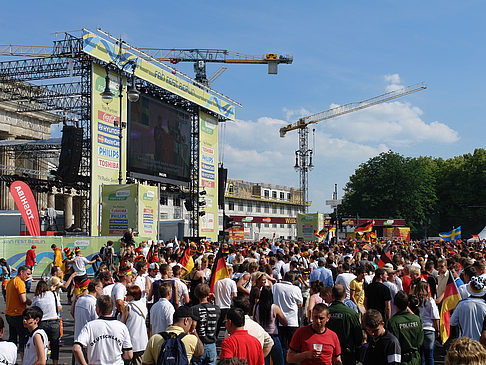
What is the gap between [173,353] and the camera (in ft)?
16.4

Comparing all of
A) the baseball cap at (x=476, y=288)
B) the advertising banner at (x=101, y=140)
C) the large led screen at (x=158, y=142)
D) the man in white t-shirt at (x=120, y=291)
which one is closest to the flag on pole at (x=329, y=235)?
the large led screen at (x=158, y=142)

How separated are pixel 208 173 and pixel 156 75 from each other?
39.1 ft

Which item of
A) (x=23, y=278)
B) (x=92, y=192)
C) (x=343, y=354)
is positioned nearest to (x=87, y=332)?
(x=343, y=354)

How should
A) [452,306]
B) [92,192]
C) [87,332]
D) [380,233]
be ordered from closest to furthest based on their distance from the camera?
[87,332]
[452,306]
[92,192]
[380,233]

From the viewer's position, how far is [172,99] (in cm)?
4162

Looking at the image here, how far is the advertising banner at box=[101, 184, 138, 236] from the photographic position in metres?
25.2

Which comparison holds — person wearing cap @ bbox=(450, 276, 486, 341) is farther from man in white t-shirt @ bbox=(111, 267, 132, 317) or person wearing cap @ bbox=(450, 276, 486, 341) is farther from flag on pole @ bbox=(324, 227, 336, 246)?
flag on pole @ bbox=(324, 227, 336, 246)

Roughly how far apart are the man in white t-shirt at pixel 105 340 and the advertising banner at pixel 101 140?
23.7 m

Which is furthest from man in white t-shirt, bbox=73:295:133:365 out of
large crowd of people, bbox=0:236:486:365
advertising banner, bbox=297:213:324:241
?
advertising banner, bbox=297:213:324:241

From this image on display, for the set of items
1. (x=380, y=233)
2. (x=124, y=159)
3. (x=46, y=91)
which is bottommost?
(x=380, y=233)

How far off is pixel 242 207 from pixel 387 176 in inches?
886

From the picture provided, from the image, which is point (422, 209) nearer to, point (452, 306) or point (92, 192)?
point (92, 192)

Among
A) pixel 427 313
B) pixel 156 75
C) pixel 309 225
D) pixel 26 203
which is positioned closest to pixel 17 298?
pixel 427 313

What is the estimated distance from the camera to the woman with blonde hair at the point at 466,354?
3.44 meters
